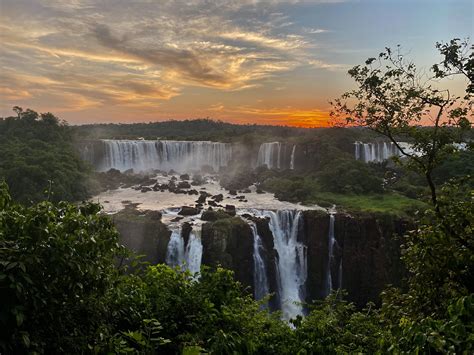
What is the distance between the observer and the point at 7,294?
3.78 meters

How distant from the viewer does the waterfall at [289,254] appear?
28297mm

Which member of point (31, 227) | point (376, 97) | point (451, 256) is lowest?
point (451, 256)

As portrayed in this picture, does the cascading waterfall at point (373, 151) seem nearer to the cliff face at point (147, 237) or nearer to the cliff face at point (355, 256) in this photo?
the cliff face at point (355, 256)

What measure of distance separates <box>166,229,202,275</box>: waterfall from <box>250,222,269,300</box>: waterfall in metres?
4.06

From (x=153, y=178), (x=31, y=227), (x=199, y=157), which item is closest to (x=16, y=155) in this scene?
(x=153, y=178)

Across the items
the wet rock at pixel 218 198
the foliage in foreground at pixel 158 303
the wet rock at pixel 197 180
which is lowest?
the wet rock at pixel 218 198

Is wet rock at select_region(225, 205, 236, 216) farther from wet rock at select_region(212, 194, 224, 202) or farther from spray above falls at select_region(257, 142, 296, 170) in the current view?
spray above falls at select_region(257, 142, 296, 170)

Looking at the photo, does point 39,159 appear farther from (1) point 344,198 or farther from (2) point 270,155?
(2) point 270,155

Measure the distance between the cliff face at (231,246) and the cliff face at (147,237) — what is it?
2754mm

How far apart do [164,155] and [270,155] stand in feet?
49.6

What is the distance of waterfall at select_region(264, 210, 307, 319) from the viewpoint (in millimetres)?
28297

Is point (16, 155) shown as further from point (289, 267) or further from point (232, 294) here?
point (232, 294)

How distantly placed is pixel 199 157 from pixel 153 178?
32.7 ft

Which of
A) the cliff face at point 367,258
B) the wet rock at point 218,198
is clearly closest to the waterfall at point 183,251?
the wet rock at point 218,198
